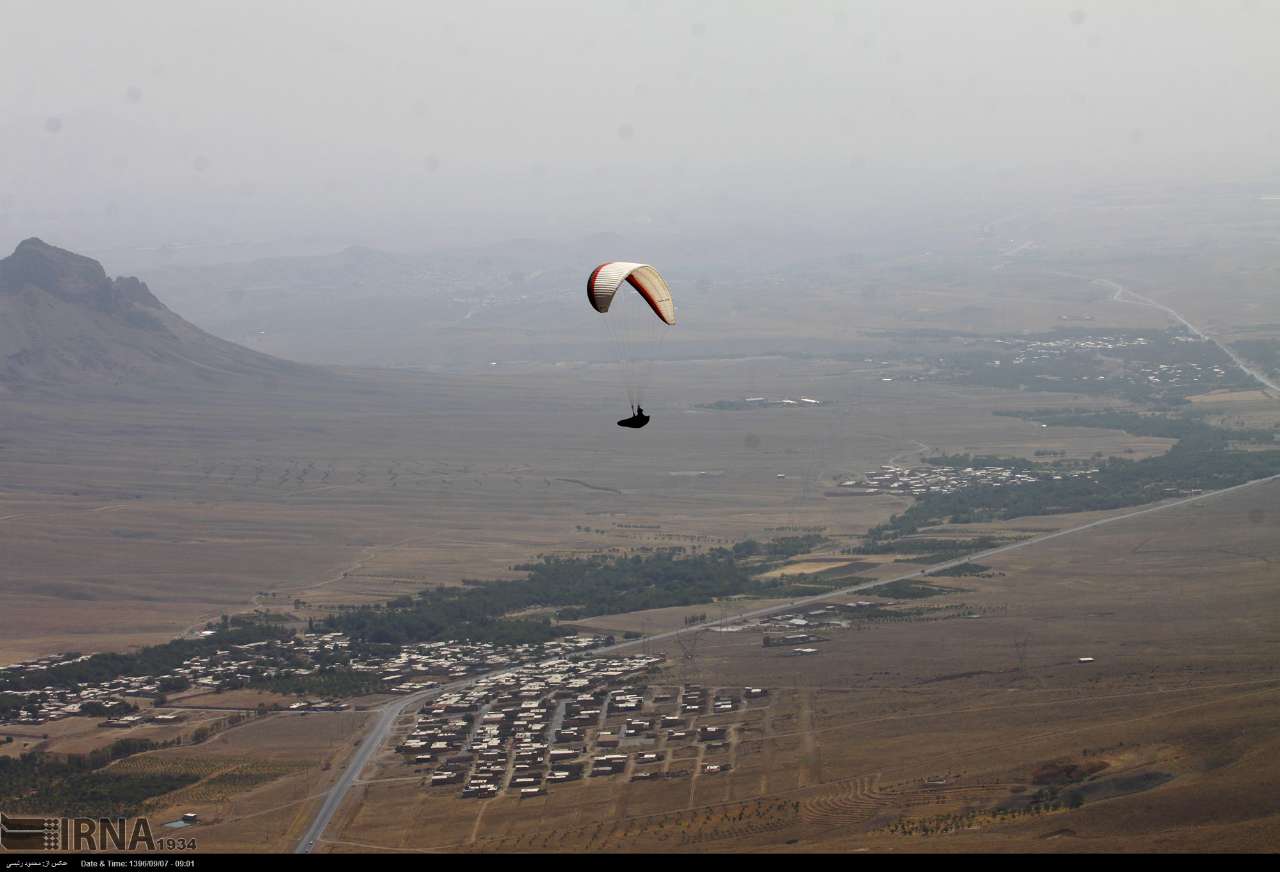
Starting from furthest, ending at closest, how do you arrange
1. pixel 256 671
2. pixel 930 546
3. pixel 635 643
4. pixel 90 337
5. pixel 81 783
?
pixel 90 337
pixel 930 546
pixel 635 643
pixel 256 671
pixel 81 783

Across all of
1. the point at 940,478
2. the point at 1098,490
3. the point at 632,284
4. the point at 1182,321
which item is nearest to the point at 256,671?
the point at 632,284

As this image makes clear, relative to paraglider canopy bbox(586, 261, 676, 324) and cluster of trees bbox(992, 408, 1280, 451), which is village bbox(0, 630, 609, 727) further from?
cluster of trees bbox(992, 408, 1280, 451)

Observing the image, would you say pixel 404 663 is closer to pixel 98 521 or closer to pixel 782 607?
pixel 782 607

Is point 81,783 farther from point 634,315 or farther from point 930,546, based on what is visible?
point 634,315

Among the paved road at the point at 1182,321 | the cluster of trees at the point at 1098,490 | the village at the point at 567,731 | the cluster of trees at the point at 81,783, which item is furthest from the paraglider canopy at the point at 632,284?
the paved road at the point at 1182,321

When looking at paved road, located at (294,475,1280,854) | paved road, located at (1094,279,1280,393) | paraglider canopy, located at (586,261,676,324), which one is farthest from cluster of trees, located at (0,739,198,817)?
paved road, located at (1094,279,1280,393)
